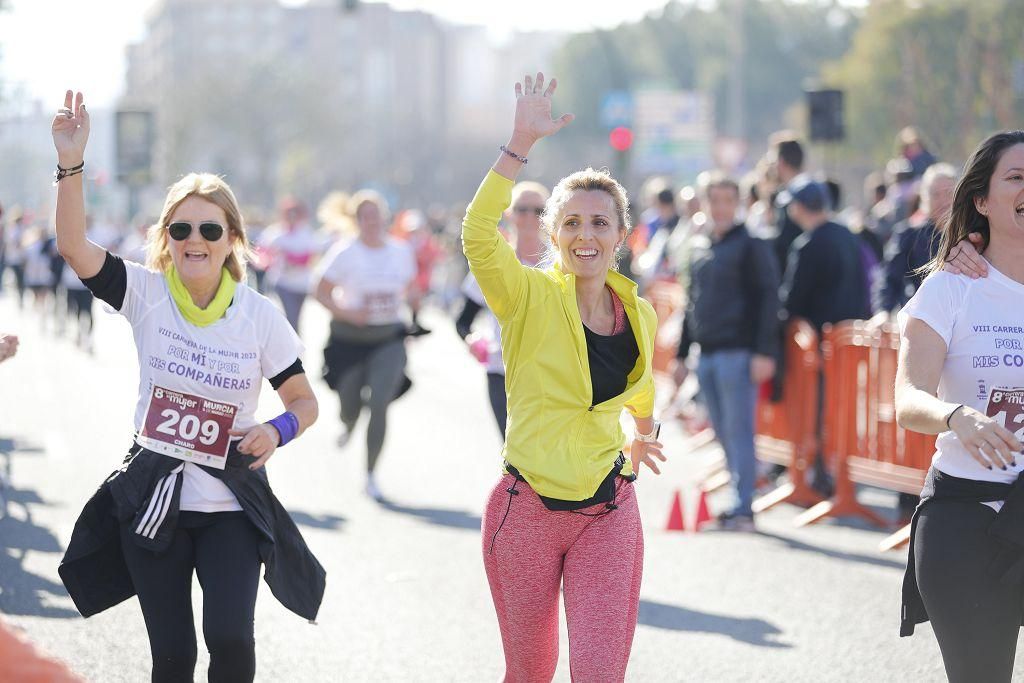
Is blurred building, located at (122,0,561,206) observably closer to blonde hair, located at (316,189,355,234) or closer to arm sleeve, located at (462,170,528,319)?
blonde hair, located at (316,189,355,234)

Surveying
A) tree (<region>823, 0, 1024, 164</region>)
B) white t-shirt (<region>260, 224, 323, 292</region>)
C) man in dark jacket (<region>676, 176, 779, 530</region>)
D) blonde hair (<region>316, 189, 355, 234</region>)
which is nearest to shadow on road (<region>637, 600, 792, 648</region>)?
man in dark jacket (<region>676, 176, 779, 530</region>)

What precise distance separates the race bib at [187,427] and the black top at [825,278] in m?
6.11

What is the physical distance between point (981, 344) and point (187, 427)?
2.34 metres

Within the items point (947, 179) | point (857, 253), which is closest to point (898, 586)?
point (947, 179)

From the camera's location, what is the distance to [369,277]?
11438 mm

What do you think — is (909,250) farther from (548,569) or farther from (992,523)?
(548,569)

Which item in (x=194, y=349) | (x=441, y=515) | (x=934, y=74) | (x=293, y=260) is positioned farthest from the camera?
(x=934, y=74)

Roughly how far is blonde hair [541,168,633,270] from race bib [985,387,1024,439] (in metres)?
1.14

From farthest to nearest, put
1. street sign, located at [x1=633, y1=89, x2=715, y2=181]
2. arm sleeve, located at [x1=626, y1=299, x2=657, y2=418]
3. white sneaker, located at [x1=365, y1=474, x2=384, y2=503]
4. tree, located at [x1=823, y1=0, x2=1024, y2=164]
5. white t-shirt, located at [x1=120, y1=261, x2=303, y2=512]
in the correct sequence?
street sign, located at [x1=633, y1=89, x2=715, y2=181] < tree, located at [x1=823, y1=0, x2=1024, y2=164] < white sneaker, located at [x1=365, y1=474, x2=384, y2=503] < white t-shirt, located at [x1=120, y1=261, x2=303, y2=512] < arm sleeve, located at [x1=626, y1=299, x2=657, y2=418]

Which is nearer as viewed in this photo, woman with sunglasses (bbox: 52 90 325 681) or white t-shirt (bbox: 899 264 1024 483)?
white t-shirt (bbox: 899 264 1024 483)

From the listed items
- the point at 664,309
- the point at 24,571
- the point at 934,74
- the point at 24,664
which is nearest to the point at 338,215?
the point at 664,309

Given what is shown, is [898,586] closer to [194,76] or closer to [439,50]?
[194,76]

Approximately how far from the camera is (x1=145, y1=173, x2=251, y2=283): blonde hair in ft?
16.8

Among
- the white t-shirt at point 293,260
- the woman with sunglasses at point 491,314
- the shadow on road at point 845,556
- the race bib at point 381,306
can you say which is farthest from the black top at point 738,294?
the white t-shirt at point 293,260
